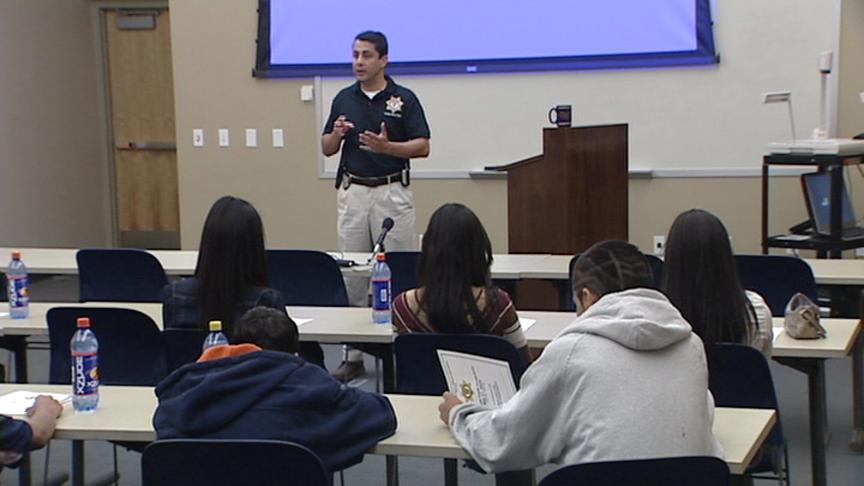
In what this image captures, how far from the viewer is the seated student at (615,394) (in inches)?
85.4

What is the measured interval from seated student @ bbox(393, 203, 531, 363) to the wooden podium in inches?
105

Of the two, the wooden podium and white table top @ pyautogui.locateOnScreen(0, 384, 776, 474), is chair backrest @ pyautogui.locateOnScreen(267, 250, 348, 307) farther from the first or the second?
white table top @ pyautogui.locateOnScreen(0, 384, 776, 474)

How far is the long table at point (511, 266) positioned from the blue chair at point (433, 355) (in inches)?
67.7

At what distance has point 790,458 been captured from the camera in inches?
176

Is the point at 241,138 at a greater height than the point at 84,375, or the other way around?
the point at 241,138

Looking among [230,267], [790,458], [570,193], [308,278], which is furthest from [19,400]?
[570,193]

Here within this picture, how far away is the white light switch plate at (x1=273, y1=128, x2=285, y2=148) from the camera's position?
27.6ft

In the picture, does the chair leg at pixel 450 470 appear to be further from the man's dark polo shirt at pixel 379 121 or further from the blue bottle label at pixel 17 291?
the man's dark polo shirt at pixel 379 121

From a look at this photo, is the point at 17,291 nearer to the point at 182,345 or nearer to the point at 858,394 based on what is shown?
the point at 182,345

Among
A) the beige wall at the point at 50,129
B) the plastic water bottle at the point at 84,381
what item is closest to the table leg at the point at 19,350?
the plastic water bottle at the point at 84,381

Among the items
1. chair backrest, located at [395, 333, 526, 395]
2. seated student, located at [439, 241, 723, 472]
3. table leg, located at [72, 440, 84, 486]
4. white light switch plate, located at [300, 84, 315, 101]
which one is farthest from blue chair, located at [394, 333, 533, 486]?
white light switch plate, located at [300, 84, 315, 101]

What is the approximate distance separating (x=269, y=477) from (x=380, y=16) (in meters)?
6.20

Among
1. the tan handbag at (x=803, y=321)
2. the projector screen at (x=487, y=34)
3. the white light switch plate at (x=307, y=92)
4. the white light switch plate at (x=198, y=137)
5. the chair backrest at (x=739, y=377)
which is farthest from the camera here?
the white light switch plate at (x=198, y=137)

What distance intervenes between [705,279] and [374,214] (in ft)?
10.4
